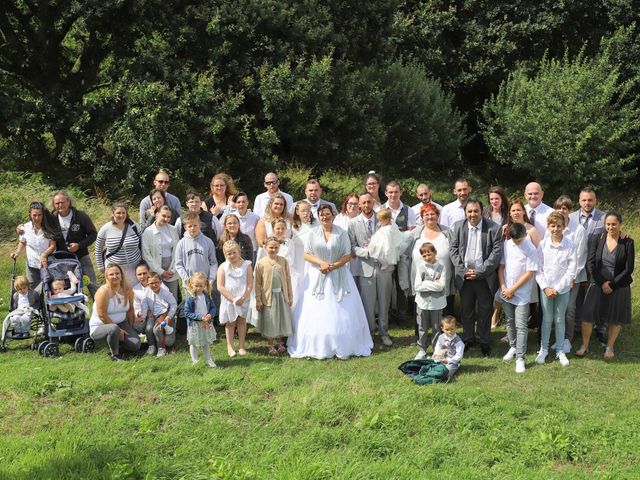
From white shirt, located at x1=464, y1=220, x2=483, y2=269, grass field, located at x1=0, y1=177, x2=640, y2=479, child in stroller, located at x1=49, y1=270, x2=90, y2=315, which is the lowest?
grass field, located at x1=0, y1=177, x2=640, y2=479

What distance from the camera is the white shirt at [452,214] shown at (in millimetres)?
9570

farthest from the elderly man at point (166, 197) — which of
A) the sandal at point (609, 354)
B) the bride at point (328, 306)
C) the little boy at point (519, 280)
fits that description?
the sandal at point (609, 354)

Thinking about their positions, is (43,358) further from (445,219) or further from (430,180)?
(430,180)

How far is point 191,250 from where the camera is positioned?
28.3ft

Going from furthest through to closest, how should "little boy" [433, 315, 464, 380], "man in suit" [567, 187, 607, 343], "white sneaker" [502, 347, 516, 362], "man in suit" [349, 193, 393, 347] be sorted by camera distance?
1. "man in suit" [349, 193, 393, 347]
2. "man in suit" [567, 187, 607, 343]
3. "white sneaker" [502, 347, 516, 362]
4. "little boy" [433, 315, 464, 380]

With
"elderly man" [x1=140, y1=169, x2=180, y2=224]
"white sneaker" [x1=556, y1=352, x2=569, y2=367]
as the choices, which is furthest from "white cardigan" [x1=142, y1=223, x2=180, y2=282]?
"white sneaker" [x1=556, y1=352, x2=569, y2=367]

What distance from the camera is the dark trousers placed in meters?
8.46

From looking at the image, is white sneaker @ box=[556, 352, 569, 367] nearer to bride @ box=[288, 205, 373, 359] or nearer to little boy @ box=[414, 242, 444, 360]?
little boy @ box=[414, 242, 444, 360]

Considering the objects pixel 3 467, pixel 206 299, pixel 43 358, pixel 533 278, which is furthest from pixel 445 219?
pixel 3 467

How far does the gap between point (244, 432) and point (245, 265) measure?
2484mm

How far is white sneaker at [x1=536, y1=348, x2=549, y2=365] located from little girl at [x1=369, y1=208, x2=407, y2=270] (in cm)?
205

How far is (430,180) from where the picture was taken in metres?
23.5

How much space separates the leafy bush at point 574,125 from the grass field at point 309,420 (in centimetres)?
1217

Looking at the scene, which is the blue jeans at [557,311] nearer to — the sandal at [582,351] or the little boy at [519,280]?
the little boy at [519,280]
